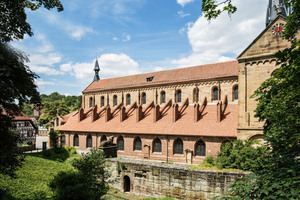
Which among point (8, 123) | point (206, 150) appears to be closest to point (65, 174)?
point (8, 123)

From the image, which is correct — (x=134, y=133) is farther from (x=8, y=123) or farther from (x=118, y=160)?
(x=8, y=123)

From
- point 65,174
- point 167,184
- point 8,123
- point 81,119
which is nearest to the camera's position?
point 8,123

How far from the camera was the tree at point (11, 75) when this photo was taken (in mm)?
A: 7291

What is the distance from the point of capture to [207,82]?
2569 cm

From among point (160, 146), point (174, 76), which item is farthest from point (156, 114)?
point (174, 76)

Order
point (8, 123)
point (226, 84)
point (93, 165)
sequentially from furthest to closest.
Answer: point (226, 84) < point (93, 165) < point (8, 123)

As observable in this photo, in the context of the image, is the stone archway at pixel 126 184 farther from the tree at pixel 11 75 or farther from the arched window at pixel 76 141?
the arched window at pixel 76 141

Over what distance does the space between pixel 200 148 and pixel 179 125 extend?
3774mm

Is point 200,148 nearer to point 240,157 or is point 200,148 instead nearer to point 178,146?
point 178,146

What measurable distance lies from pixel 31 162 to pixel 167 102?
1880 cm

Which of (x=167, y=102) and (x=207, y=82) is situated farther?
(x=167, y=102)

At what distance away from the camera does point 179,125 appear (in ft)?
78.7

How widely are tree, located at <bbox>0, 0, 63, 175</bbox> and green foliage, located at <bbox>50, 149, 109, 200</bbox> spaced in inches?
143

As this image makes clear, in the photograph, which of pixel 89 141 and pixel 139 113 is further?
pixel 89 141
